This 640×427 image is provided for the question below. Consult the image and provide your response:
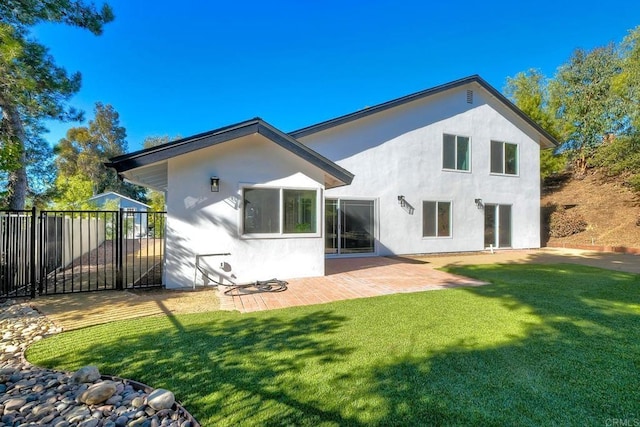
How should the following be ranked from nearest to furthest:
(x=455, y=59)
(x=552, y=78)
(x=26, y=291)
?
(x=26, y=291)
(x=455, y=59)
(x=552, y=78)

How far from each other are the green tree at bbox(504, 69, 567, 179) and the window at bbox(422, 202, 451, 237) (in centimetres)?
1153

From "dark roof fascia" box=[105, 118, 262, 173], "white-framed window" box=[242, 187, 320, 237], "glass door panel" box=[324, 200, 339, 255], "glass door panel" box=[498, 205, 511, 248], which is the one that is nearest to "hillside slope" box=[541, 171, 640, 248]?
"glass door panel" box=[498, 205, 511, 248]

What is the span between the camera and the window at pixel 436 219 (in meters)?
14.4

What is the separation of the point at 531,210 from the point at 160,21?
19823 mm

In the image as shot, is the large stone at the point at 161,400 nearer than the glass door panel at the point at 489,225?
Yes

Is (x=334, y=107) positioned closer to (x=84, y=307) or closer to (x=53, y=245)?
(x=53, y=245)

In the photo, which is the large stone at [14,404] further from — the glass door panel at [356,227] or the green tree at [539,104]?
the green tree at [539,104]

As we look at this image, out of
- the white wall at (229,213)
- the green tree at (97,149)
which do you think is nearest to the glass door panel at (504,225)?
the white wall at (229,213)

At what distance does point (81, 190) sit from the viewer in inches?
891

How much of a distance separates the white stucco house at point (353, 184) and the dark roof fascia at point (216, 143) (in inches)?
0.9

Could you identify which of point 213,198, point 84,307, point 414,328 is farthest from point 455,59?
point 84,307

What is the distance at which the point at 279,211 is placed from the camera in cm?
838

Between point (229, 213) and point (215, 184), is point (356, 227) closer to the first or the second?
point (229, 213)

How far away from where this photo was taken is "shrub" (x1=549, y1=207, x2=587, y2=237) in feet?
56.5
